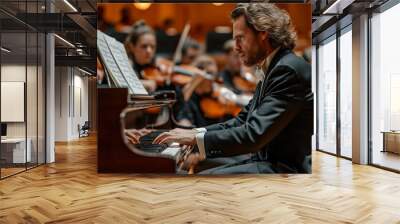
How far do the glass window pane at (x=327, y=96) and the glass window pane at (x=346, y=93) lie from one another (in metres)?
0.48

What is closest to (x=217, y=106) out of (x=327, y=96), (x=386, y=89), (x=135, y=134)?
(x=135, y=134)

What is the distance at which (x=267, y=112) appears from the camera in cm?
594

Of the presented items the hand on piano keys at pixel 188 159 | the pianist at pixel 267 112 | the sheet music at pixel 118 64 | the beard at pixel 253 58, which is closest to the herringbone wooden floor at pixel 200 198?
the hand on piano keys at pixel 188 159

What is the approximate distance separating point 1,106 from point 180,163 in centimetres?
295

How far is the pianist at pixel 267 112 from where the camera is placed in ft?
19.7

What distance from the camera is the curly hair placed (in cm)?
611

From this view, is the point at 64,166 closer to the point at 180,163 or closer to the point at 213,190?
the point at 180,163

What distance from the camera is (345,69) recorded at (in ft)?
29.8

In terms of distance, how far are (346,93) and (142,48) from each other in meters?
5.02

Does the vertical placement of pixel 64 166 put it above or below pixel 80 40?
below

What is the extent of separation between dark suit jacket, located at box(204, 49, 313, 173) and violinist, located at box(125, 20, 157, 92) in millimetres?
1303

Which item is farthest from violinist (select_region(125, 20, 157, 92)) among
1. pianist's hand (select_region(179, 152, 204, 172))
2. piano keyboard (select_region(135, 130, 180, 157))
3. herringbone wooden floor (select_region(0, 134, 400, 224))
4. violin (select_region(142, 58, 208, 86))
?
herringbone wooden floor (select_region(0, 134, 400, 224))

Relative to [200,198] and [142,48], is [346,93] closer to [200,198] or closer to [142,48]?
[142,48]

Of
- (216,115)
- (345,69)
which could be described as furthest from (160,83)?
(345,69)
